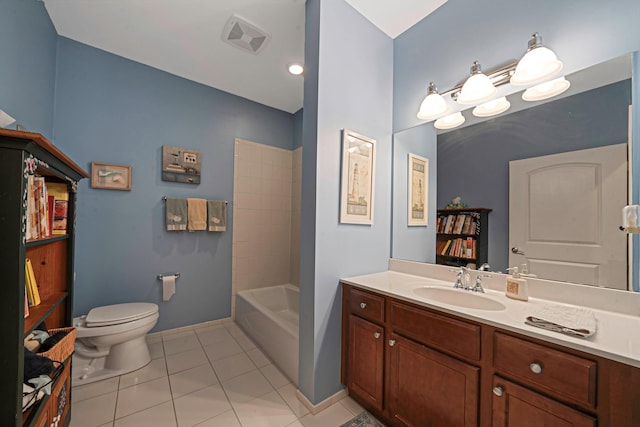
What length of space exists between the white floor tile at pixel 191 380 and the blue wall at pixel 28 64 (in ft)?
6.34

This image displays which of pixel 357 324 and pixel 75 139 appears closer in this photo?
pixel 357 324

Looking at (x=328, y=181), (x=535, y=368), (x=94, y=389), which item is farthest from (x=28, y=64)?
(x=535, y=368)

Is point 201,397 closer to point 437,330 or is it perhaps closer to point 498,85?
point 437,330

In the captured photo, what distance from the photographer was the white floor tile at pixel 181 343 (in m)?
2.23

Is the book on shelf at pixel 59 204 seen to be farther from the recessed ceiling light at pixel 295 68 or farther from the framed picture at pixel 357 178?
the recessed ceiling light at pixel 295 68

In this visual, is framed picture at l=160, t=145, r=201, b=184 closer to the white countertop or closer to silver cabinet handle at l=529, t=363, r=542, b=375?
the white countertop

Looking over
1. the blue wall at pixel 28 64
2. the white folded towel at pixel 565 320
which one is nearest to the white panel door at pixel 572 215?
the white folded towel at pixel 565 320

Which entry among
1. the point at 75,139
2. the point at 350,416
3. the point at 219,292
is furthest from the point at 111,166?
the point at 350,416

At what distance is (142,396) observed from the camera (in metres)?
1.64

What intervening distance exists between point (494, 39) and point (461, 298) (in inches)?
61.0

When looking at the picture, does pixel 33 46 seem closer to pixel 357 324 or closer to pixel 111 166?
pixel 111 166

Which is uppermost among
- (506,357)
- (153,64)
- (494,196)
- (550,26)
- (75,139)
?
(153,64)

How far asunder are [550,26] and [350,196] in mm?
1363

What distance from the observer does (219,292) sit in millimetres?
2781
